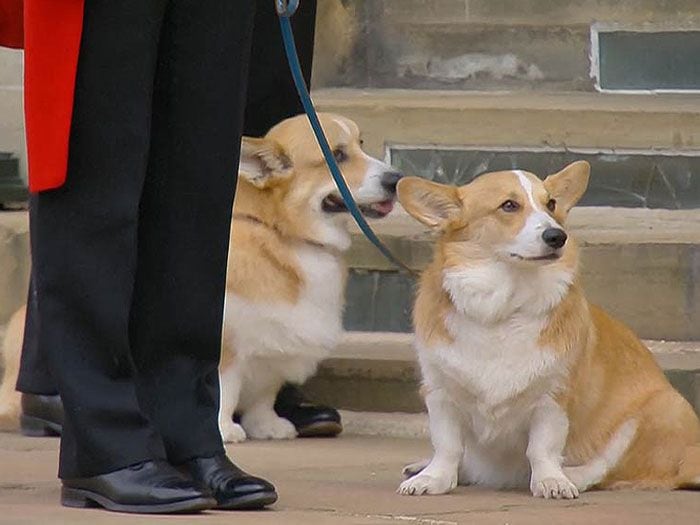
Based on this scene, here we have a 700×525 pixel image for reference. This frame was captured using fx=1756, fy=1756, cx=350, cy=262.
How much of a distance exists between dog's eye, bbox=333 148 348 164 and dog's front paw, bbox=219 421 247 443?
2.41 ft

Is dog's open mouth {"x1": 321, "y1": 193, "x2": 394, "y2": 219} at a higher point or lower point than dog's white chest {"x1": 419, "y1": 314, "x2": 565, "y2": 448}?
higher

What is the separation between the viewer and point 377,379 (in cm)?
462

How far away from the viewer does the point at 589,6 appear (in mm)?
5922

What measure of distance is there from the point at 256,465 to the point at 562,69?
2.42m

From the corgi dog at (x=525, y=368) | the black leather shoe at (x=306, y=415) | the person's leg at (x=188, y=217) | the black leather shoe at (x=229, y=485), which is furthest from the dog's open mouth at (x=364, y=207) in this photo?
the black leather shoe at (x=229, y=485)

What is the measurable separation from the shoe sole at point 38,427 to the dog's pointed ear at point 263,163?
31.0 inches

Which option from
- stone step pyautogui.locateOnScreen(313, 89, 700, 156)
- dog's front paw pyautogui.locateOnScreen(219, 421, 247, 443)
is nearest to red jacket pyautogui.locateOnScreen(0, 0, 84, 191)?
dog's front paw pyautogui.locateOnScreen(219, 421, 247, 443)

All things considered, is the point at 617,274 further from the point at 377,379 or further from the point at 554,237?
the point at 554,237

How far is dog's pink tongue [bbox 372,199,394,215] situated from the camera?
179 inches

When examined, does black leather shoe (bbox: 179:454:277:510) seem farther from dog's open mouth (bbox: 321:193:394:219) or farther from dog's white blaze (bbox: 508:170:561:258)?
dog's open mouth (bbox: 321:193:394:219)

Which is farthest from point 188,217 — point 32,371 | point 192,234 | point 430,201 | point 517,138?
point 517,138

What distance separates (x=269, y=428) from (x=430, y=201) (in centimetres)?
105

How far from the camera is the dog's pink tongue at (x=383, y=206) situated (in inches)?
179

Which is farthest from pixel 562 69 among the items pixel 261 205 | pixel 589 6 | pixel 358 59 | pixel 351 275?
pixel 261 205
